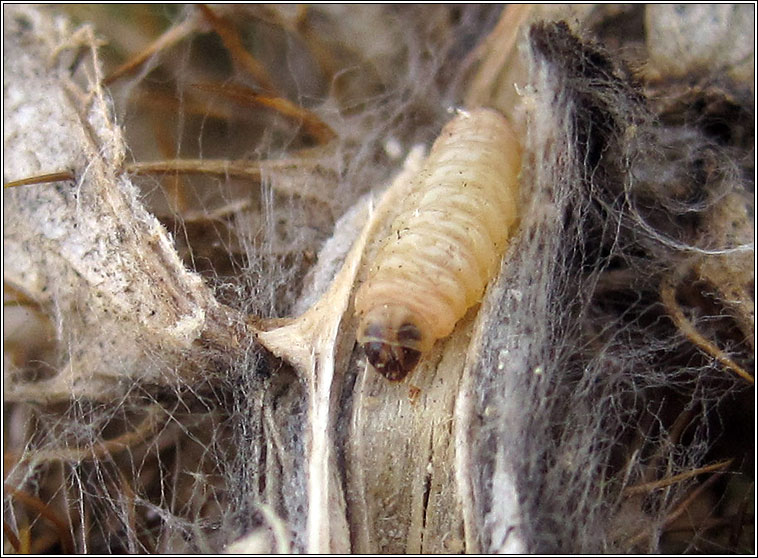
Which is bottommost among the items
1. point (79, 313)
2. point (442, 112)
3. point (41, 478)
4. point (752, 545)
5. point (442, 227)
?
point (752, 545)

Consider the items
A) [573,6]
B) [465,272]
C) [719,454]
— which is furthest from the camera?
[573,6]

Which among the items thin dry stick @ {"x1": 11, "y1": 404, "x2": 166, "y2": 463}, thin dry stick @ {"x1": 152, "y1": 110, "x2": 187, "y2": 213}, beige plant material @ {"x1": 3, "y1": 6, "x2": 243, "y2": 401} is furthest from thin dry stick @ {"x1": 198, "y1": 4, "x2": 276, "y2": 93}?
thin dry stick @ {"x1": 11, "y1": 404, "x2": 166, "y2": 463}

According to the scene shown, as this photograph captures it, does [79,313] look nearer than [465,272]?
No

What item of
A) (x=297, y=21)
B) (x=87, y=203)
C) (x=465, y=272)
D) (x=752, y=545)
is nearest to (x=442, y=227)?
(x=465, y=272)

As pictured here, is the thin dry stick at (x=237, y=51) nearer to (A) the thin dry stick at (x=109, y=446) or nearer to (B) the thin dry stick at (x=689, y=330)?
(A) the thin dry stick at (x=109, y=446)

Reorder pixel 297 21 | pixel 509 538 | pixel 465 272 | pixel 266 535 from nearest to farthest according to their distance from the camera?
pixel 509 538 → pixel 266 535 → pixel 465 272 → pixel 297 21

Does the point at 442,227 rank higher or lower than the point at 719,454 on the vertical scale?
higher

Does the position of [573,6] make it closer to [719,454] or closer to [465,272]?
[465,272]
